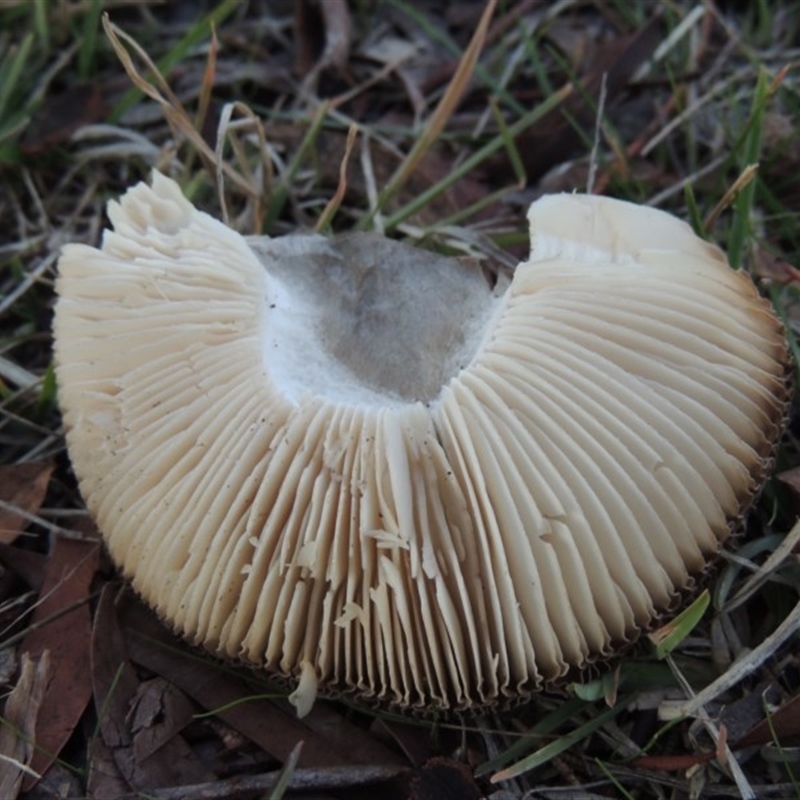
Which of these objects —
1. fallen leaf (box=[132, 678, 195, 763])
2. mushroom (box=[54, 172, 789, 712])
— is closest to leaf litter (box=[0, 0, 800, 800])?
fallen leaf (box=[132, 678, 195, 763])

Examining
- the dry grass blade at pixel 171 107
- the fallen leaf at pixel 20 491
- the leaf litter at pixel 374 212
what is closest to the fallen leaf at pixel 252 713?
the leaf litter at pixel 374 212

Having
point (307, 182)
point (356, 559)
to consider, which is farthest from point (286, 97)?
point (356, 559)

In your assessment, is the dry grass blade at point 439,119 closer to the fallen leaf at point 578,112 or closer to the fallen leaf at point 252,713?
the fallen leaf at point 578,112

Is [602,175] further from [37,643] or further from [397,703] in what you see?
[37,643]

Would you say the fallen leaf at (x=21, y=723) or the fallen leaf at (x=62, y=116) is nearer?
the fallen leaf at (x=21, y=723)

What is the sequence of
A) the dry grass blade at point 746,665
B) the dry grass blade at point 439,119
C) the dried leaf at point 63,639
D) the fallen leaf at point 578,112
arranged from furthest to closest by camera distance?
the fallen leaf at point 578,112 < the dry grass blade at point 439,119 < the dried leaf at point 63,639 < the dry grass blade at point 746,665

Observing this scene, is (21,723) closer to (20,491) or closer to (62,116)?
(20,491)
